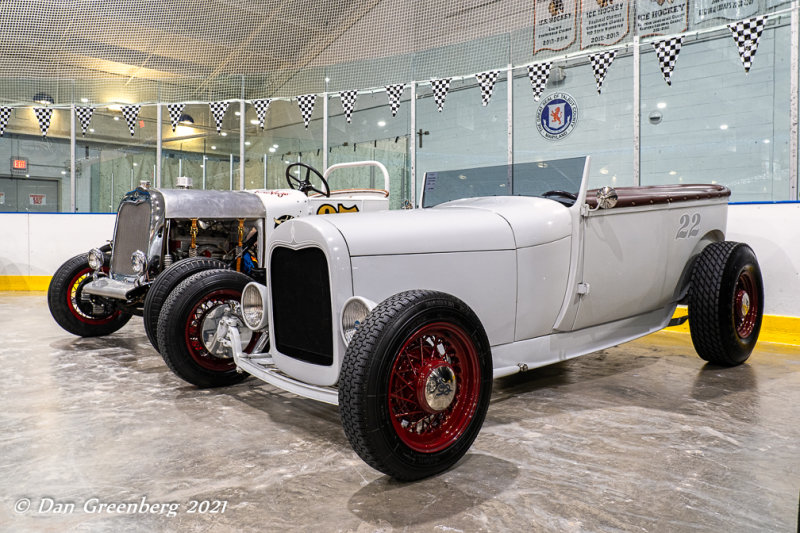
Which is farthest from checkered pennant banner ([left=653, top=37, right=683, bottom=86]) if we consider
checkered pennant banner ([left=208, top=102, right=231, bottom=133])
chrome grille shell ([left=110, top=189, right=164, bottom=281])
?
checkered pennant banner ([left=208, top=102, right=231, bottom=133])

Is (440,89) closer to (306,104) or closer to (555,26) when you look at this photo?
(555,26)

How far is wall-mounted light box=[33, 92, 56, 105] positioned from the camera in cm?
1015

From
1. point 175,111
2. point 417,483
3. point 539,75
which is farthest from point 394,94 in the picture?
point 417,483

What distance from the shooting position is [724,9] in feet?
21.0

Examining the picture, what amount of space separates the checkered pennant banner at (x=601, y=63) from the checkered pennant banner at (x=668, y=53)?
0.57 meters

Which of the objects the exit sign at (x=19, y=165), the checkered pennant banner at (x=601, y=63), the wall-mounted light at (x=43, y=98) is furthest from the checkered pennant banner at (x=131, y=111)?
the checkered pennant banner at (x=601, y=63)

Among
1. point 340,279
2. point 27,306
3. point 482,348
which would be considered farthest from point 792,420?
point 27,306

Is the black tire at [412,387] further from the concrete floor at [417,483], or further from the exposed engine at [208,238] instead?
the exposed engine at [208,238]

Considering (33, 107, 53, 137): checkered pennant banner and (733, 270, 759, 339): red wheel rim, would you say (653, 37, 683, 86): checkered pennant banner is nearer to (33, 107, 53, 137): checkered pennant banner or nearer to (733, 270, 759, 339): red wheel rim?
(733, 270, 759, 339): red wheel rim

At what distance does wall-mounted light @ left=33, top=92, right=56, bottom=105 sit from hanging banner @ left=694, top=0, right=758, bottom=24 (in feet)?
32.7

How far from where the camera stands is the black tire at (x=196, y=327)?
3.47 meters

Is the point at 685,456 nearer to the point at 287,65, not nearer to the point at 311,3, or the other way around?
the point at 287,65

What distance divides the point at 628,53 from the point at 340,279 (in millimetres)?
5821

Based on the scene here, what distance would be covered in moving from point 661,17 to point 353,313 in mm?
6443
